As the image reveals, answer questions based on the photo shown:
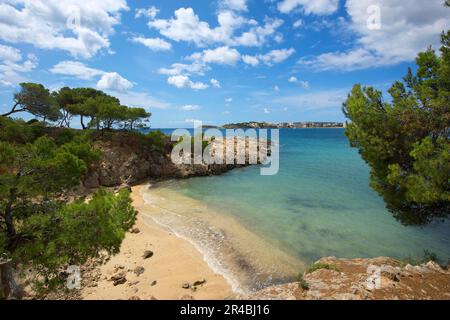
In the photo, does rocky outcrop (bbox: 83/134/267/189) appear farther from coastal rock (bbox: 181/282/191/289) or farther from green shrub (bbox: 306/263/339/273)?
green shrub (bbox: 306/263/339/273)

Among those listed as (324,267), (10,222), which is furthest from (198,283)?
(10,222)

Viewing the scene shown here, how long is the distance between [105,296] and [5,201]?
16.3 ft

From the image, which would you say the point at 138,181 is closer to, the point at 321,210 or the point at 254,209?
the point at 254,209

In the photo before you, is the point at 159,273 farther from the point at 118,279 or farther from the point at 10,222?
the point at 10,222

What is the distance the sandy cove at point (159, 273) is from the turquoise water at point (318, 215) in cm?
485

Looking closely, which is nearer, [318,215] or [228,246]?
[228,246]

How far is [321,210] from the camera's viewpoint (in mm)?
19469

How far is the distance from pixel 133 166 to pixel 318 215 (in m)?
22.4

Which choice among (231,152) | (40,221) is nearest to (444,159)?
(40,221)

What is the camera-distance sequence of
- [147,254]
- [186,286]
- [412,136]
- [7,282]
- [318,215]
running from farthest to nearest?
1. [318,215]
2. [147,254]
3. [186,286]
4. [412,136]
5. [7,282]

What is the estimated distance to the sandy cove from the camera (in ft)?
30.6

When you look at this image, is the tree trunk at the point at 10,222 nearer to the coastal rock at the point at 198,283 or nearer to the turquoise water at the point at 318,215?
the coastal rock at the point at 198,283

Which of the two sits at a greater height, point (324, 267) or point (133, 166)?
point (133, 166)

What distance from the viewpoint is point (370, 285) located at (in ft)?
24.0
